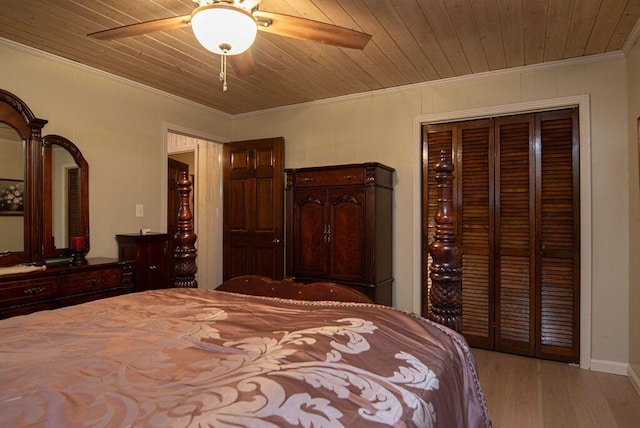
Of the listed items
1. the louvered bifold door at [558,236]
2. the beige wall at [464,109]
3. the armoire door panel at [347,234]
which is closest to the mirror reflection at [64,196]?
the beige wall at [464,109]

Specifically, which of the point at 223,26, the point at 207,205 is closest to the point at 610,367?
the point at 223,26

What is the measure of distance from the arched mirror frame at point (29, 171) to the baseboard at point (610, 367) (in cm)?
434

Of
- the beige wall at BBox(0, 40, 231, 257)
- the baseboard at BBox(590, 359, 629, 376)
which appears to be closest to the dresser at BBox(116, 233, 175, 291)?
the beige wall at BBox(0, 40, 231, 257)

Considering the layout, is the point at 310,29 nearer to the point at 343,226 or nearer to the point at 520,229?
the point at 343,226

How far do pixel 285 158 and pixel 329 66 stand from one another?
4.56 feet

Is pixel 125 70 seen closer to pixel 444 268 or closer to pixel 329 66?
pixel 329 66

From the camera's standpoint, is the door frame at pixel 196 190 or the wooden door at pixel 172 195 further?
the wooden door at pixel 172 195

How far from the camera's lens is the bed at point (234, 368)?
0.75 m

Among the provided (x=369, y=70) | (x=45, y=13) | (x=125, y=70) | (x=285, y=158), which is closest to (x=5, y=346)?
(x=45, y=13)

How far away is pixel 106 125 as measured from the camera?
11.1 ft

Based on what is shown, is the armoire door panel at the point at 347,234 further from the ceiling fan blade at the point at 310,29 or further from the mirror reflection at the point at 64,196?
the mirror reflection at the point at 64,196

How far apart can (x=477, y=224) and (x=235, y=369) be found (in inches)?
120

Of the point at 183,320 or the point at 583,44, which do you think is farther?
the point at 583,44

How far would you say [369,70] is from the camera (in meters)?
3.36
